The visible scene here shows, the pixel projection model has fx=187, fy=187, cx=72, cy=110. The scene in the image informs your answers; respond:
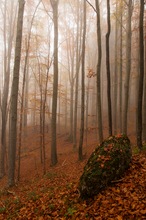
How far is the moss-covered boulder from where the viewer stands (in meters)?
5.02

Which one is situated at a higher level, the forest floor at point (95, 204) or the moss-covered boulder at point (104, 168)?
the moss-covered boulder at point (104, 168)

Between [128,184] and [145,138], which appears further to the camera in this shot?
[145,138]

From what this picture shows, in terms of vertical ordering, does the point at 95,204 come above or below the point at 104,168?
below

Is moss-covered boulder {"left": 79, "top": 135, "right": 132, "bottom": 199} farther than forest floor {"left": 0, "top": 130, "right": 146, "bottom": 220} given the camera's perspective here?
A: Yes

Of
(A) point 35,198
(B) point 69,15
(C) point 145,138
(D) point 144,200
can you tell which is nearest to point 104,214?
(D) point 144,200

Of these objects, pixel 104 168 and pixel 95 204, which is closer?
pixel 95 204

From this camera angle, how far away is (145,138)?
36.9 feet

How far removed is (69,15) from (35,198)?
52.1ft

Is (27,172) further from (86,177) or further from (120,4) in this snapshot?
(120,4)

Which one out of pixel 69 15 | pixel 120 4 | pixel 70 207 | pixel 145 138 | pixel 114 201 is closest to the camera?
pixel 114 201

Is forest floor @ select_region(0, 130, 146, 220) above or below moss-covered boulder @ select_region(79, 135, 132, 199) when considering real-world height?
below

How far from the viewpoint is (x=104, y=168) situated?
16.7 ft

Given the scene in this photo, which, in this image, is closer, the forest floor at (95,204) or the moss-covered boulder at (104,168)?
the forest floor at (95,204)

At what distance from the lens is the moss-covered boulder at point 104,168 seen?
5020 millimetres
